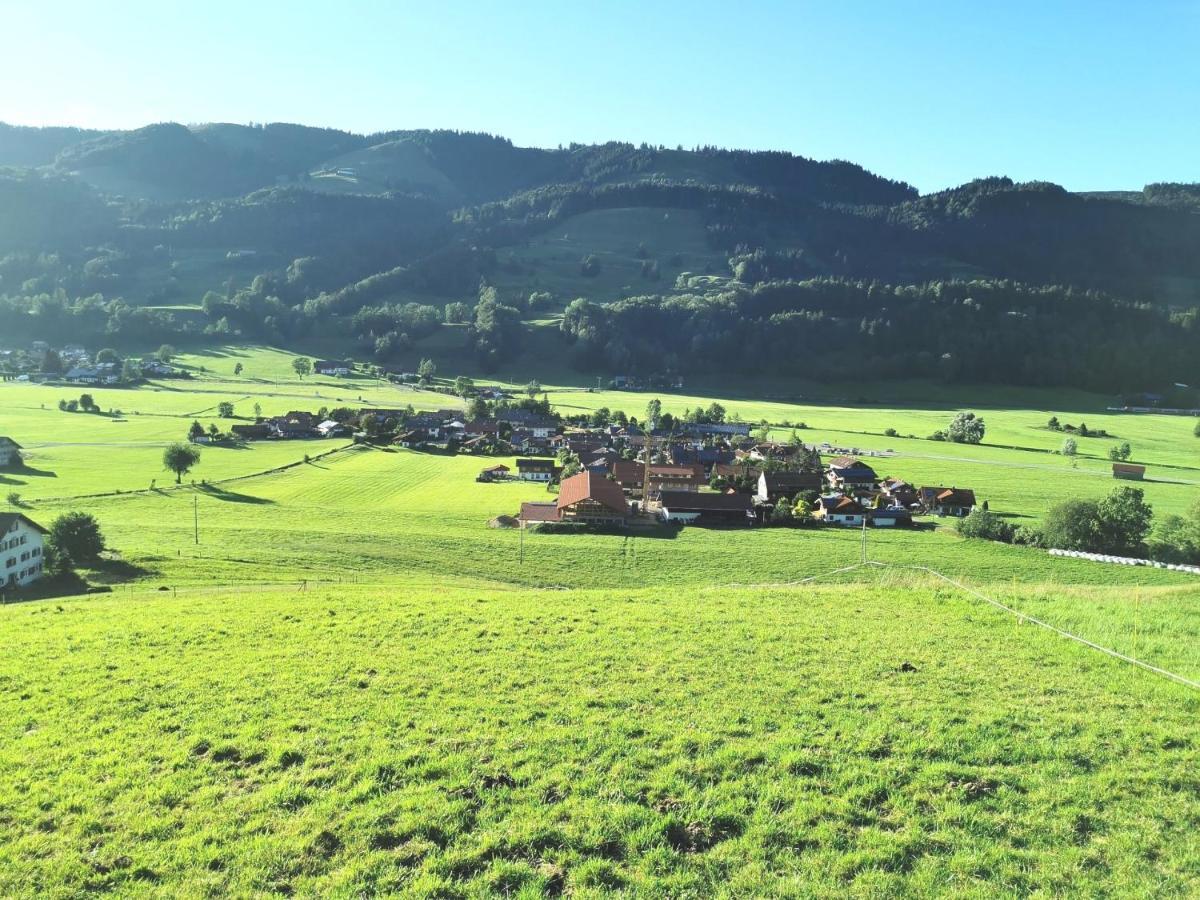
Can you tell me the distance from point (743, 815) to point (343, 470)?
233 ft

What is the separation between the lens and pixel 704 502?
187ft

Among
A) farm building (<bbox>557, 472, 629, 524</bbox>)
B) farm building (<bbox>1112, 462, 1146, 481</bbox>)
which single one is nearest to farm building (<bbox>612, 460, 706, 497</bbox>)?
farm building (<bbox>557, 472, 629, 524</bbox>)

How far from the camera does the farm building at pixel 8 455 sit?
67.9 m

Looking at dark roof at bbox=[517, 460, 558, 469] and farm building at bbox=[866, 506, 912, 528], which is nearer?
farm building at bbox=[866, 506, 912, 528]

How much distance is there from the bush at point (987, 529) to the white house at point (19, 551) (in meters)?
57.1

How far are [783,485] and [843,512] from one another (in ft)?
32.2

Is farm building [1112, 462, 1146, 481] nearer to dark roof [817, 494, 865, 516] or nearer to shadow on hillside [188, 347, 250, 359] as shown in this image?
dark roof [817, 494, 865, 516]

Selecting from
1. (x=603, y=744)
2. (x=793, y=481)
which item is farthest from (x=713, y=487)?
(x=603, y=744)

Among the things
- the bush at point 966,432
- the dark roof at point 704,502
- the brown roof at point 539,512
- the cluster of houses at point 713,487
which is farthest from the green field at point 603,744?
the bush at point 966,432

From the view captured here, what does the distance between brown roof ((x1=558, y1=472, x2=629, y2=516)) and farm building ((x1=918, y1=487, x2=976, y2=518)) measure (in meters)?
28.2

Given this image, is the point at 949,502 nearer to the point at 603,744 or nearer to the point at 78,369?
the point at 603,744

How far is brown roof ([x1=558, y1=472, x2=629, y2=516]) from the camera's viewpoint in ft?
175

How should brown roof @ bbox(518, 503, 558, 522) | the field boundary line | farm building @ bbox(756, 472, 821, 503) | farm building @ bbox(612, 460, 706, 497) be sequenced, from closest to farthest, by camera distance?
1. the field boundary line
2. brown roof @ bbox(518, 503, 558, 522)
3. farm building @ bbox(756, 472, 821, 503)
4. farm building @ bbox(612, 460, 706, 497)

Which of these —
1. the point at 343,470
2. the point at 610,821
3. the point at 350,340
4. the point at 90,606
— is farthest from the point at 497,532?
the point at 350,340
